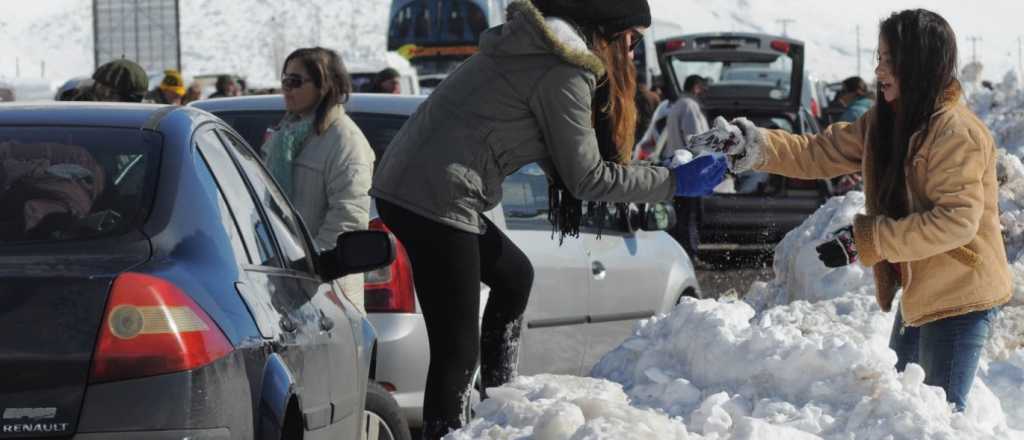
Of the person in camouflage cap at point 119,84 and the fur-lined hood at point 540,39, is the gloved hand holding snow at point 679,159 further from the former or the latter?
the person in camouflage cap at point 119,84

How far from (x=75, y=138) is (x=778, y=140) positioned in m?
2.21

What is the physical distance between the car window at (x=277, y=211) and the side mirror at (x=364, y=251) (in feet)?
0.39

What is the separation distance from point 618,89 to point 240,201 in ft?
4.49

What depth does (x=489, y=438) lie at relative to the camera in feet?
15.1

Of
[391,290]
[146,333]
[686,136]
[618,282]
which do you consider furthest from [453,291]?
[686,136]

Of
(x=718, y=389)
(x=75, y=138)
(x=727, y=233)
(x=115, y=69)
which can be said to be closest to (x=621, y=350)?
(x=718, y=389)

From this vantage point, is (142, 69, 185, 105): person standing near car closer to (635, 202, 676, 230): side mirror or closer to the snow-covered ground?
(635, 202, 676, 230): side mirror

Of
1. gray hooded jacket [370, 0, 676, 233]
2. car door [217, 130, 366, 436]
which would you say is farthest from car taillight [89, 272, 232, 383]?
gray hooded jacket [370, 0, 676, 233]

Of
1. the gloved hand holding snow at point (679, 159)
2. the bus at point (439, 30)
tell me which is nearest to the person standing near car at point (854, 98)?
the gloved hand holding snow at point (679, 159)

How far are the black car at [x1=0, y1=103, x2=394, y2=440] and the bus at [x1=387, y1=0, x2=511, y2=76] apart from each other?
32.5 meters

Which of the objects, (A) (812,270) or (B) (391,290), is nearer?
(B) (391,290)

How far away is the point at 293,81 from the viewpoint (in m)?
7.05

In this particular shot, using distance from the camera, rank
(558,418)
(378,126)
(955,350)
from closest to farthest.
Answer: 1. (558,418)
2. (955,350)
3. (378,126)

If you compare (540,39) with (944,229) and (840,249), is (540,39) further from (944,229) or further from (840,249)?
(944,229)
